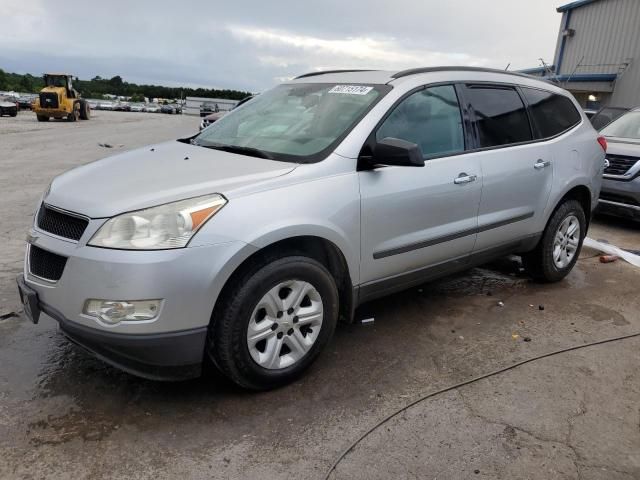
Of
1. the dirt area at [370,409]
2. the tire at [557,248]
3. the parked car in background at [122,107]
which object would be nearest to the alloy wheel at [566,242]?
the tire at [557,248]

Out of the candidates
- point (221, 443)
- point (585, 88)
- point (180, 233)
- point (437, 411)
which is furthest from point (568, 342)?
point (585, 88)

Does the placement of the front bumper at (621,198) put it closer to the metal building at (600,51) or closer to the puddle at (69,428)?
the puddle at (69,428)

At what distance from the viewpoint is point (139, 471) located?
2391 millimetres

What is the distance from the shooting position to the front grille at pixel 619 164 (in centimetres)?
730

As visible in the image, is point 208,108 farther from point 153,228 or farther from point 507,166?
point 153,228

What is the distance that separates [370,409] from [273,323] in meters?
0.69

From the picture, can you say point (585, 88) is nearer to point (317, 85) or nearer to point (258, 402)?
point (317, 85)

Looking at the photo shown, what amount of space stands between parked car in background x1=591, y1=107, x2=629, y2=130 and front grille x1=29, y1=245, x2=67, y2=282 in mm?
8815

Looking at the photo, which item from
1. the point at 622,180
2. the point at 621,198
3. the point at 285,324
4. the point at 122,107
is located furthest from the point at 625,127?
the point at 122,107

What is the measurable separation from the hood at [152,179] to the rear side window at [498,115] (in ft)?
5.69

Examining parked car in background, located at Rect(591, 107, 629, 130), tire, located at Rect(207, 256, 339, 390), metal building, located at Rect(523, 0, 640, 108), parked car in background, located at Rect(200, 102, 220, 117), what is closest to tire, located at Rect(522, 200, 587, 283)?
tire, located at Rect(207, 256, 339, 390)

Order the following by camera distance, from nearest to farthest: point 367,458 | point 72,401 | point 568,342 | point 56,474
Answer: point 56,474, point 367,458, point 72,401, point 568,342

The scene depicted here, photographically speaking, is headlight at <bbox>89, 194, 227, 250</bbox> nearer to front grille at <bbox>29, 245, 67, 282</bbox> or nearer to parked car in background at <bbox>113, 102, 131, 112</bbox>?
front grille at <bbox>29, 245, 67, 282</bbox>

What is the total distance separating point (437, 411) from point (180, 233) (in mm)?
1630
